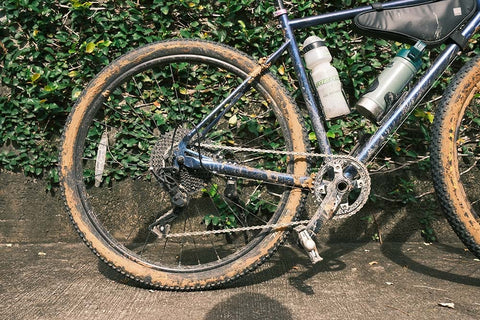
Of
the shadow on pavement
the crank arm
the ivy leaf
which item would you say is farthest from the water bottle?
the ivy leaf

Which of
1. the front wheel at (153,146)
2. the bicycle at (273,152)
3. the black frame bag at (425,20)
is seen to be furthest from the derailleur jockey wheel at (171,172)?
the black frame bag at (425,20)

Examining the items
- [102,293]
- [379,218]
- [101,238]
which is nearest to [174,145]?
[101,238]

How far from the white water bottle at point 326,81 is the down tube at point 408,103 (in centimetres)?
19

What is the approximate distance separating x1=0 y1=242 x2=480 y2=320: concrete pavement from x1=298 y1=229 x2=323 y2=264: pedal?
0.16 metres

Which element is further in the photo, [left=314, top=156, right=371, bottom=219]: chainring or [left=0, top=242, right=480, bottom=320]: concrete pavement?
[left=314, top=156, right=371, bottom=219]: chainring

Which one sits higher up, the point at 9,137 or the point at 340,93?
the point at 340,93

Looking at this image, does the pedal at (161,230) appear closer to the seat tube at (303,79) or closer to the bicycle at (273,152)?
the bicycle at (273,152)

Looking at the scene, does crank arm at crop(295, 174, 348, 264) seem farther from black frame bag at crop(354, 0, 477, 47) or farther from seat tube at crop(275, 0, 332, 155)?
black frame bag at crop(354, 0, 477, 47)

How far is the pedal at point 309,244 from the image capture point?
2184 millimetres

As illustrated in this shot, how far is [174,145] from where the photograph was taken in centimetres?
235

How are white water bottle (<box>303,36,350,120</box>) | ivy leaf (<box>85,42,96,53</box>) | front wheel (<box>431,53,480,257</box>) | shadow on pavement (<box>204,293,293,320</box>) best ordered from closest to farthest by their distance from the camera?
shadow on pavement (<box>204,293,293,320</box>) → front wheel (<box>431,53,480,257</box>) → white water bottle (<box>303,36,350,120</box>) → ivy leaf (<box>85,42,96,53</box>)

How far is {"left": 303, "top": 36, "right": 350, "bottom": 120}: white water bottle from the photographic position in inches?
90.5

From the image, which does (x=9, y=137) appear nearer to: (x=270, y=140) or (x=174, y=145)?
(x=174, y=145)

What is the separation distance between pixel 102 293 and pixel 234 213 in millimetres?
915
